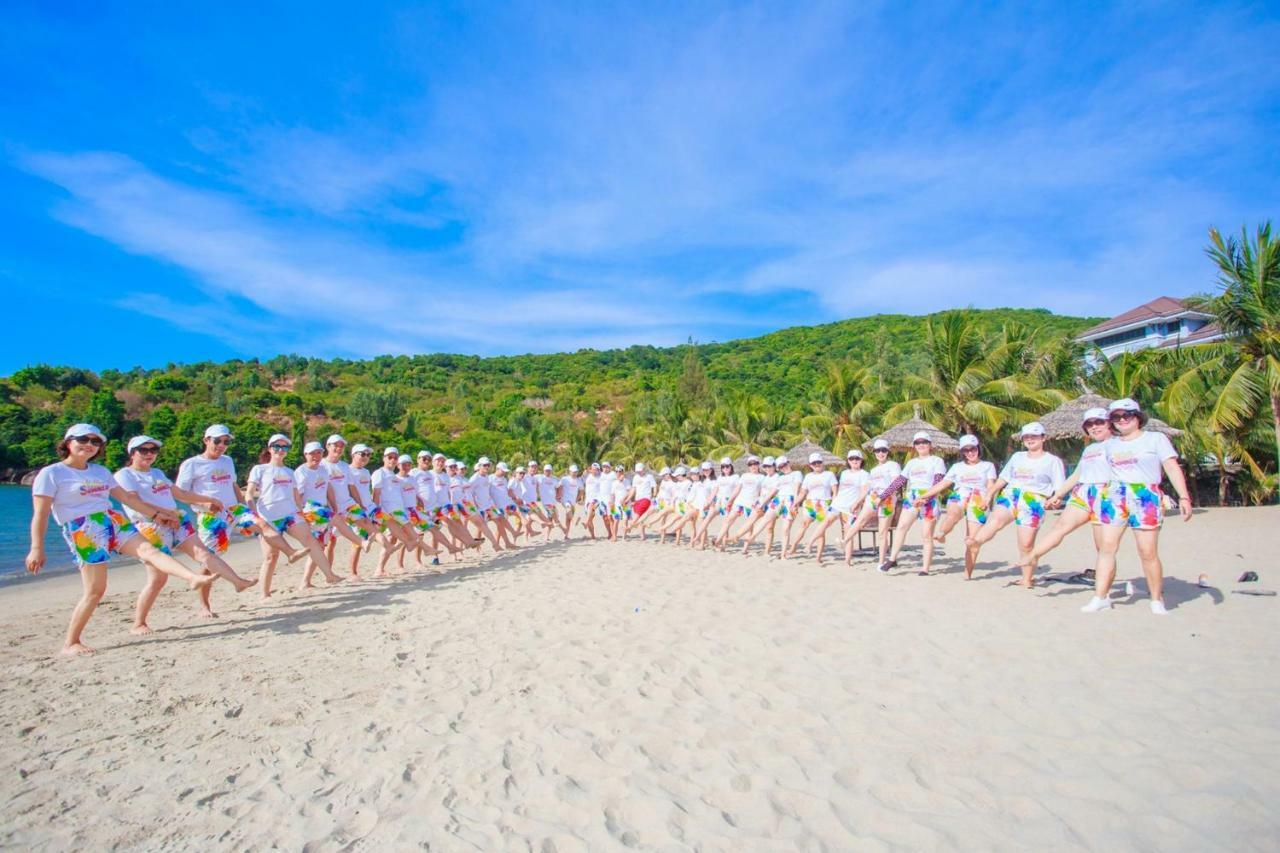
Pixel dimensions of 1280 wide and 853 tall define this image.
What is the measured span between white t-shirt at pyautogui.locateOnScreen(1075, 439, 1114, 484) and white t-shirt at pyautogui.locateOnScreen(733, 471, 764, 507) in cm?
526

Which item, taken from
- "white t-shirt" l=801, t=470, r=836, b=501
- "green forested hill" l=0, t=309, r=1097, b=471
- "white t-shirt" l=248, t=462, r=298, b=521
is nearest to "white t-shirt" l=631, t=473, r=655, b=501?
"white t-shirt" l=801, t=470, r=836, b=501

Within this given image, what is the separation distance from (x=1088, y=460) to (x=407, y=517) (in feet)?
26.2

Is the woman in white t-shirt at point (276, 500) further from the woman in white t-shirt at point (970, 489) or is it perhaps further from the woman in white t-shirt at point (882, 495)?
the woman in white t-shirt at point (970, 489)

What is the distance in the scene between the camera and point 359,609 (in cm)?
648

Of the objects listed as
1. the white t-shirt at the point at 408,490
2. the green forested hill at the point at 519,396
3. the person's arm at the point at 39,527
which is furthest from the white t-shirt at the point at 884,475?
the green forested hill at the point at 519,396

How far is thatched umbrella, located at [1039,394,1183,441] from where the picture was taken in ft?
50.5

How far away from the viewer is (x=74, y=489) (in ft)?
15.9

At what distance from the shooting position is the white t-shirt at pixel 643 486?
13.3 m

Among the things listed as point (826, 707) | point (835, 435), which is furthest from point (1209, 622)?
point (835, 435)

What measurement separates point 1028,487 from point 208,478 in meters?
7.88

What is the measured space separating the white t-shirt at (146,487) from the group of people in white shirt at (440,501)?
0.01 metres

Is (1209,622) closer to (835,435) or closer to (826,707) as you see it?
(826,707)

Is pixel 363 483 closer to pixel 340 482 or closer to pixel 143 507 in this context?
pixel 340 482

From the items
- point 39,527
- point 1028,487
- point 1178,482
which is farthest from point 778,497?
point 39,527
